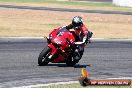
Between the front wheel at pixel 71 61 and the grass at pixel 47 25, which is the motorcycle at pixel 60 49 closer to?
the front wheel at pixel 71 61

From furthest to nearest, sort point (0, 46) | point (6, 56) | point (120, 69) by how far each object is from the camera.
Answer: point (0, 46), point (6, 56), point (120, 69)

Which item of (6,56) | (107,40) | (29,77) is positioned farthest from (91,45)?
(29,77)

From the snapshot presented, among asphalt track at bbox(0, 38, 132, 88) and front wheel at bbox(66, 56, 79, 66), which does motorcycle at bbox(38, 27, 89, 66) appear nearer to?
front wheel at bbox(66, 56, 79, 66)

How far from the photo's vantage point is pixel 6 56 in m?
20.6

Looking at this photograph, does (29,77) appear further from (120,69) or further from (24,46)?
(24,46)

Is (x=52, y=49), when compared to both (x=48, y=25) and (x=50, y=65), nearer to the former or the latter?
(x=50, y=65)

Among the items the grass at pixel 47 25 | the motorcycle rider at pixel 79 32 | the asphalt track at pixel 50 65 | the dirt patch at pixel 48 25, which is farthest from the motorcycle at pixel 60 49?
the dirt patch at pixel 48 25

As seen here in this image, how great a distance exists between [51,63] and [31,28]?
609 inches

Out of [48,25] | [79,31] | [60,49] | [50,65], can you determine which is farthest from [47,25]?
[60,49]

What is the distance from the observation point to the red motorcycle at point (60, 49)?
18422 mm

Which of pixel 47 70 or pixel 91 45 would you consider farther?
pixel 91 45

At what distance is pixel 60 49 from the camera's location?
1856 centimetres

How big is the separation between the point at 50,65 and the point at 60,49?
2.50 feet

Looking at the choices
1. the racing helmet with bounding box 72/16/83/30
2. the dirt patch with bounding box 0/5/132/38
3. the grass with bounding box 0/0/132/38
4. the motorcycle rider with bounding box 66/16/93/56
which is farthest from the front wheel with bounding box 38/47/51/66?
the dirt patch with bounding box 0/5/132/38
